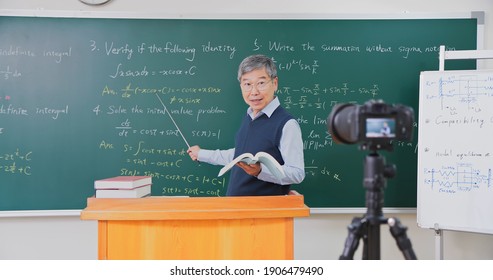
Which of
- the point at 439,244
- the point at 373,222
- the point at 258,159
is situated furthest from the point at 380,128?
the point at 439,244

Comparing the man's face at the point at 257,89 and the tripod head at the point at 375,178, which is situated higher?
the man's face at the point at 257,89

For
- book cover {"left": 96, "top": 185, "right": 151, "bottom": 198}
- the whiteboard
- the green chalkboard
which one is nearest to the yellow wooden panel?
book cover {"left": 96, "top": 185, "right": 151, "bottom": 198}

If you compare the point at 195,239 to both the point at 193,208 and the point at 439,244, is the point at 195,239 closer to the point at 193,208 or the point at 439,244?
the point at 193,208

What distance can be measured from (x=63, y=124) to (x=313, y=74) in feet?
5.09

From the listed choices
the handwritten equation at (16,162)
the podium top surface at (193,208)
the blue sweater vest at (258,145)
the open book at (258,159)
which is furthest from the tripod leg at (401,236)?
the handwritten equation at (16,162)

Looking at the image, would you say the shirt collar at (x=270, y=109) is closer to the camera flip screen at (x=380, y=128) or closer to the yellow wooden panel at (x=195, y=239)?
the yellow wooden panel at (x=195, y=239)

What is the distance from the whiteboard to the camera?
2816 millimetres

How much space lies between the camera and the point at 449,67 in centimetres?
312

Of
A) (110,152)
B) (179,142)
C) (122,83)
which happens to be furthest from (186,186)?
(122,83)

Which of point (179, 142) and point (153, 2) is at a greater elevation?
point (153, 2)

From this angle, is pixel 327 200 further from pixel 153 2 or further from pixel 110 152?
pixel 153 2

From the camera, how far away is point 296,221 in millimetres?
3221

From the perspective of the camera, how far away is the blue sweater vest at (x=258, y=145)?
2.92 metres

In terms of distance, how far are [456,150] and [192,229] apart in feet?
5.33
